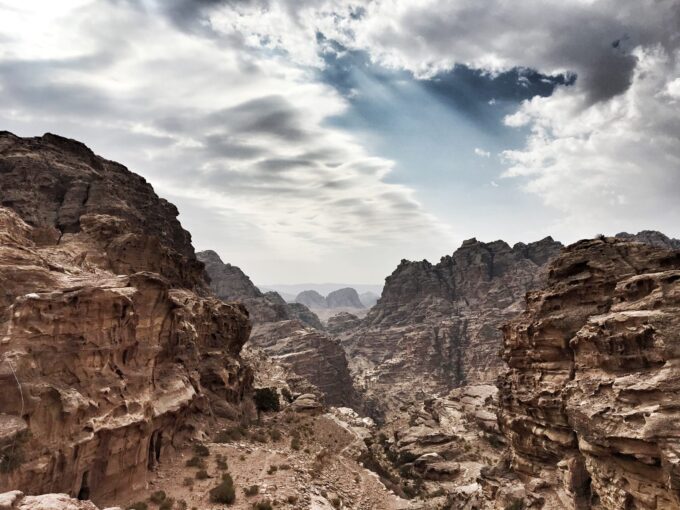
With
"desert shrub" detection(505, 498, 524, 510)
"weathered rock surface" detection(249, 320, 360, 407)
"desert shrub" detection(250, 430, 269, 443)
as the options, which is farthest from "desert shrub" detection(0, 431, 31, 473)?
"weathered rock surface" detection(249, 320, 360, 407)

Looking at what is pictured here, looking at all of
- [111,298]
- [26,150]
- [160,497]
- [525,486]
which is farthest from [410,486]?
[26,150]

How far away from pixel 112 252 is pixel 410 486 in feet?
110

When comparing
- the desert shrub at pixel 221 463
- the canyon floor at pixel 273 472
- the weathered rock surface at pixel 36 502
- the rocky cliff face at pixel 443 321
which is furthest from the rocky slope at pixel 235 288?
the weathered rock surface at pixel 36 502

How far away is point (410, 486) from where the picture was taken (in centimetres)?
3762

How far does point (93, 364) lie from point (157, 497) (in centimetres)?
700

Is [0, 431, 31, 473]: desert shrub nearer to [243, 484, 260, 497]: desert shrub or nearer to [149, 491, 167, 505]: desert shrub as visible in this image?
[149, 491, 167, 505]: desert shrub

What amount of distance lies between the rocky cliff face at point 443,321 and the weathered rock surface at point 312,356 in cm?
1375

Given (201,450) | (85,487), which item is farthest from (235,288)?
(85,487)

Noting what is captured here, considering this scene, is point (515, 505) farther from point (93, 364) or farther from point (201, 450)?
point (93, 364)

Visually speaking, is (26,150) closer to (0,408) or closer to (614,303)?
(0,408)

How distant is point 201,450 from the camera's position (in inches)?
1002

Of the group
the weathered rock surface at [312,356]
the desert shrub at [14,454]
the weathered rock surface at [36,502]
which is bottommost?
the weathered rock surface at [312,356]

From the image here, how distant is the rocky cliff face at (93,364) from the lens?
15.1 metres

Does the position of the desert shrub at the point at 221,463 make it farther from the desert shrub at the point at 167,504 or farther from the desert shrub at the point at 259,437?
the desert shrub at the point at 259,437
